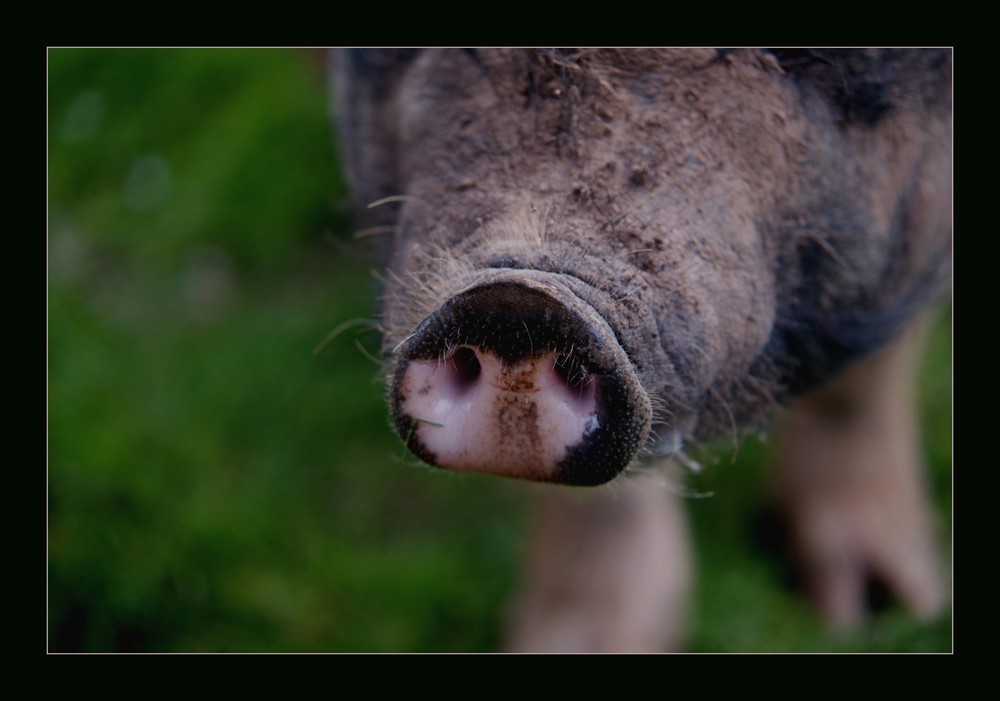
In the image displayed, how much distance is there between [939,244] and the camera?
2455mm

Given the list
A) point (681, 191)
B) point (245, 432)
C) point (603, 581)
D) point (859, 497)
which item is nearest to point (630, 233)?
point (681, 191)

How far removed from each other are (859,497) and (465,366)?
2513 mm

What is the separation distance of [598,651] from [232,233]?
2546 mm

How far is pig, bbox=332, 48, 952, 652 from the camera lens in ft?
5.12

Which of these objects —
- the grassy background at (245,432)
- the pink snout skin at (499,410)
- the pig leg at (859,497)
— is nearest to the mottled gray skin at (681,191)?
the pink snout skin at (499,410)

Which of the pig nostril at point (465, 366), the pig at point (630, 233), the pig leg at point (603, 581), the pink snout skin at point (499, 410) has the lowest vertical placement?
the pig leg at point (603, 581)

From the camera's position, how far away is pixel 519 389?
1.56 m

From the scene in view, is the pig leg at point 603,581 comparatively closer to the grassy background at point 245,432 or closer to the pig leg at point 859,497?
the grassy background at point 245,432

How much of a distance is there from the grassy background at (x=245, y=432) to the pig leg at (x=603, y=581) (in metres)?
0.15

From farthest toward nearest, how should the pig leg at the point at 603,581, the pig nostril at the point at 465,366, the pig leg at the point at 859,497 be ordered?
the pig leg at the point at 859,497, the pig leg at the point at 603,581, the pig nostril at the point at 465,366

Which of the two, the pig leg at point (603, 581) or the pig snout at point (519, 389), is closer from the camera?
the pig snout at point (519, 389)

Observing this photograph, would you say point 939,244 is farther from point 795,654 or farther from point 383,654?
point 383,654

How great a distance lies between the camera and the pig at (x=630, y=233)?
156cm

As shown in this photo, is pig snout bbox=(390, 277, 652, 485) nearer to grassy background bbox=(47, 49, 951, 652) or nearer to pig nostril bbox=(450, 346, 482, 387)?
pig nostril bbox=(450, 346, 482, 387)
